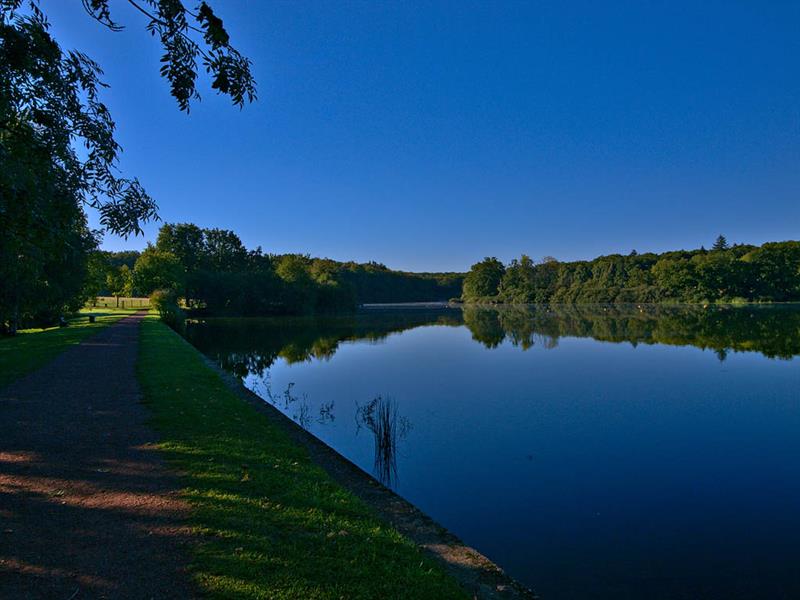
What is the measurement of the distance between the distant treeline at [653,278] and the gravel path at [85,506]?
9505 centimetres

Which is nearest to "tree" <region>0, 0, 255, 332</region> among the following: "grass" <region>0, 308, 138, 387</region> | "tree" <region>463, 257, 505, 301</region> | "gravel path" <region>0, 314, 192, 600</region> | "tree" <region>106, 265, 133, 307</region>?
"gravel path" <region>0, 314, 192, 600</region>

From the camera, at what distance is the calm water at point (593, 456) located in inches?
224

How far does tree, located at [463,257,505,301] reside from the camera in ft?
449

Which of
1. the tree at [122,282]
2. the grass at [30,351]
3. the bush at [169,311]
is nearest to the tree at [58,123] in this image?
the grass at [30,351]

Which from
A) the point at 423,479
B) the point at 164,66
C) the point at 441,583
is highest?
the point at 164,66

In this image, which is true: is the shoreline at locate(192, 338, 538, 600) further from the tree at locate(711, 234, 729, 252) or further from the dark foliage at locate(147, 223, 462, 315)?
the tree at locate(711, 234, 729, 252)

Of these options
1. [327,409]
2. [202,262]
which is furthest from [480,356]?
[202,262]

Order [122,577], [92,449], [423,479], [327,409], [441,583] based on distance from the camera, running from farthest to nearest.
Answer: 1. [327,409]
2. [423,479]
3. [92,449]
4. [441,583]
5. [122,577]

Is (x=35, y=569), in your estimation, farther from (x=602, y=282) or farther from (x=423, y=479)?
(x=602, y=282)

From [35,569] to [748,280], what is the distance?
10169 cm

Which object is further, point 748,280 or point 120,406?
point 748,280

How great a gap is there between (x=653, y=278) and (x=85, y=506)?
4293 inches

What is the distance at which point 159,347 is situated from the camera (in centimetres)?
1980

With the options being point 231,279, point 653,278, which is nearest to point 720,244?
point 653,278
